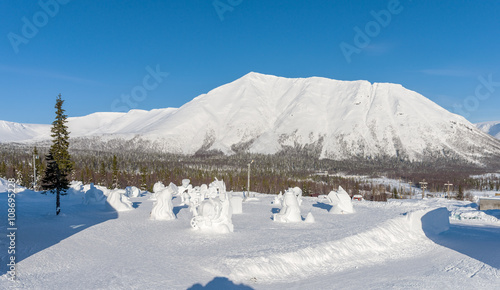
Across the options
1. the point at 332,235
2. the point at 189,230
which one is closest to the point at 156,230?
the point at 189,230

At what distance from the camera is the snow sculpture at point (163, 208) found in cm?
3045

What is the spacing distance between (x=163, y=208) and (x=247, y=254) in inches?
523

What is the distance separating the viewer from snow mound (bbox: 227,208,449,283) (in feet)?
59.9

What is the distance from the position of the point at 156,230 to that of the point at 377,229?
53.4ft

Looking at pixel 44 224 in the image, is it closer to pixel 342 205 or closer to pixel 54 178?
pixel 54 178

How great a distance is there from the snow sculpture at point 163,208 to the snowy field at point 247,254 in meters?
0.73

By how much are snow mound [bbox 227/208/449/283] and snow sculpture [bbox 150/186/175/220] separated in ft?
44.9

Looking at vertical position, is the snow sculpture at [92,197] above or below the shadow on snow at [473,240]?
above

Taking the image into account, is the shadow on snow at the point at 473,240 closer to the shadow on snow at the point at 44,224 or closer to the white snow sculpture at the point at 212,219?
the white snow sculpture at the point at 212,219

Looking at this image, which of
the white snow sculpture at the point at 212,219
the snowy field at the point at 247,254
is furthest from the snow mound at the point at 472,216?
the white snow sculpture at the point at 212,219

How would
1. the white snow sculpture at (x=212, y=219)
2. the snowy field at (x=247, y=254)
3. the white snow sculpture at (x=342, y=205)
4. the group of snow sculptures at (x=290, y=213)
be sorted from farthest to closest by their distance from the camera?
the white snow sculpture at (x=342, y=205)
the group of snow sculptures at (x=290, y=213)
the white snow sculpture at (x=212, y=219)
the snowy field at (x=247, y=254)

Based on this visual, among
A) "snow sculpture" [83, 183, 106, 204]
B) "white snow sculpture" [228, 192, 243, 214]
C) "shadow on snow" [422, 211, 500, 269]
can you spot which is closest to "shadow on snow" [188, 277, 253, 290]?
"shadow on snow" [422, 211, 500, 269]

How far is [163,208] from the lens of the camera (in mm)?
30641

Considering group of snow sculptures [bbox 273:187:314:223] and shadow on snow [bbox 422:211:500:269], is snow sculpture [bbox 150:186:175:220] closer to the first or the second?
group of snow sculptures [bbox 273:187:314:223]
